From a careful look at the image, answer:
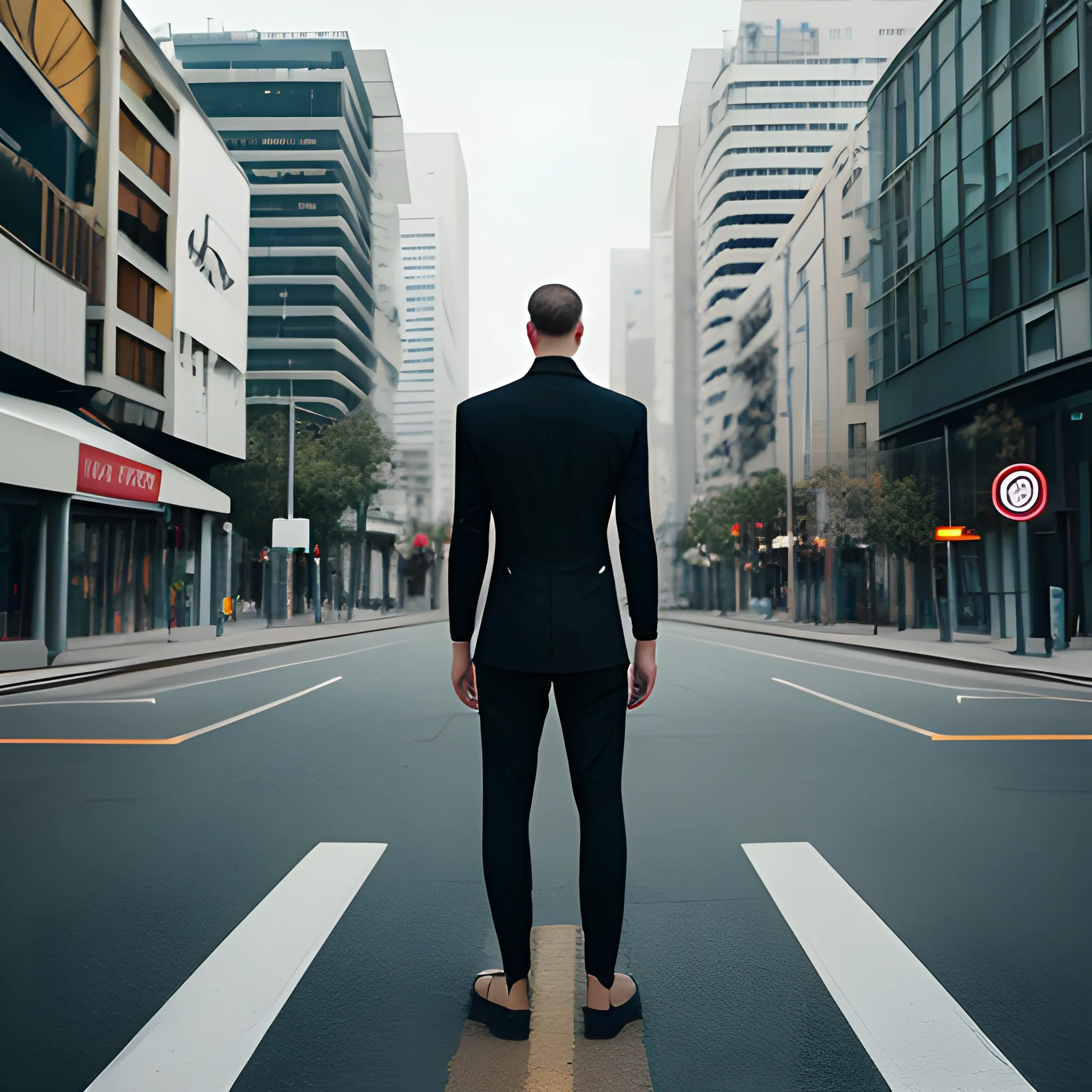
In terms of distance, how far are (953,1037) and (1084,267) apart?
24.3 m

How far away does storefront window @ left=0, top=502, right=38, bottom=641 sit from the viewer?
19828 mm

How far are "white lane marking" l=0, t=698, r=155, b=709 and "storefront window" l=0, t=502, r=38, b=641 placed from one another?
310 inches

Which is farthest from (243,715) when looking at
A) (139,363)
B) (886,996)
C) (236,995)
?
(139,363)

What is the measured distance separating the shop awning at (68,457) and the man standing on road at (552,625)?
16.4 m

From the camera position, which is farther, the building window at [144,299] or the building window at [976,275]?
the building window at [144,299]

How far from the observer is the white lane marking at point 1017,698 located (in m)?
12.5

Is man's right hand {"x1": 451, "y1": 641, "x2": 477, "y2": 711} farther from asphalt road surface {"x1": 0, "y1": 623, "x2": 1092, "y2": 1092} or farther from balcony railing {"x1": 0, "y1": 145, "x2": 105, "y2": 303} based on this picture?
balcony railing {"x1": 0, "y1": 145, "x2": 105, "y2": 303}

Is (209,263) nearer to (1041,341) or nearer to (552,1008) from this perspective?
(1041,341)

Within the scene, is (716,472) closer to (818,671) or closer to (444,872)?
(818,671)

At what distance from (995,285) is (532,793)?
27764 millimetres

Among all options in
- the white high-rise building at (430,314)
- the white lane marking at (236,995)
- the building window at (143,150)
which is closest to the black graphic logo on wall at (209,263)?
the building window at (143,150)

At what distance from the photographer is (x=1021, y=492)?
64.1 feet

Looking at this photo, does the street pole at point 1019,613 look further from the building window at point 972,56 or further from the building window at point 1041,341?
the building window at point 972,56

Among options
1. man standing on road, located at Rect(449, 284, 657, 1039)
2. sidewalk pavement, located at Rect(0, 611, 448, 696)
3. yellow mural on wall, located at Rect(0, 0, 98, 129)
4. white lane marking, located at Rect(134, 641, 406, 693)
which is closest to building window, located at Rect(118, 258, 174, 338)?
yellow mural on wall, located at Rect(0, 0, 98, 129)
